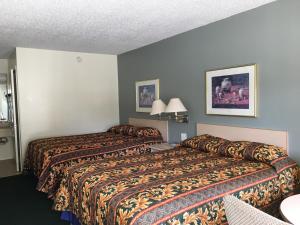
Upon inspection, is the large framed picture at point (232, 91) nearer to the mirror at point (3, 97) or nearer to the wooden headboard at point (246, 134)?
the wooden headboard at point (246, 134)

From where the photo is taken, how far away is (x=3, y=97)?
17.9ft

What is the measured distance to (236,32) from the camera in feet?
9.33

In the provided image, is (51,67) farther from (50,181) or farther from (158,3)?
(158,3)

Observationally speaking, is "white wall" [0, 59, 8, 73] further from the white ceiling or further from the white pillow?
the white pillow

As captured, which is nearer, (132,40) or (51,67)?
(132,40)

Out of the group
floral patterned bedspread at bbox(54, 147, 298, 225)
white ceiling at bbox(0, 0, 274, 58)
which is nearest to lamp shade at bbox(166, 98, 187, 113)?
floral patterned bedspread at bbox(54, 147, 298, 225)

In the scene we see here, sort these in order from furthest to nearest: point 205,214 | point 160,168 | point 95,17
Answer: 1. point 95,17
2. point 160,168
3. point 205,214

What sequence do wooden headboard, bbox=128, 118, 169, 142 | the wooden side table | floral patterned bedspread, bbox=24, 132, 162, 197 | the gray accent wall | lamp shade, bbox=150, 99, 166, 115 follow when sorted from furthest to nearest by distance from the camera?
wooden headboard, bbox=128, 118, 169, 142, lamp shade, bbox=150, 99, 166, 115, floral patterned bedspread, bbox=24, 132, 162, 197, the gray accent wall, the wooden side table

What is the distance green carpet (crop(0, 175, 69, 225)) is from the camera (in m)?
2.67

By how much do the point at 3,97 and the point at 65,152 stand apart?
326cm

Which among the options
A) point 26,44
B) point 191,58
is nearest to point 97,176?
point 191,58

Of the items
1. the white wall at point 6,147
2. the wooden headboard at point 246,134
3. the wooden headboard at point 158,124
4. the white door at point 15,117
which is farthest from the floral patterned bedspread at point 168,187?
the white wall at point 6,147

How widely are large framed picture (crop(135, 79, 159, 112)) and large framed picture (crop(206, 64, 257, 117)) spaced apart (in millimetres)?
1200

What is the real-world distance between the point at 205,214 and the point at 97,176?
935 mm
